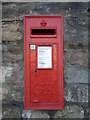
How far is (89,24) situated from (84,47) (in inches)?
11.8

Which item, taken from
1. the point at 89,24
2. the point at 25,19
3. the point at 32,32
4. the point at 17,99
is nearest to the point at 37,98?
the point at 17,99

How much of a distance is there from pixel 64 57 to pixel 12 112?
915 millimetres

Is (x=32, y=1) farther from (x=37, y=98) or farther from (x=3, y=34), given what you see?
(x=37, y=98)

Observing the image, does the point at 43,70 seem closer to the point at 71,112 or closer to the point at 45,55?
the point at 45,55

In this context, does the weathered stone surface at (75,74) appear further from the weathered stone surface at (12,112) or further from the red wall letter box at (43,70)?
the weathered stone surface at (12,112)

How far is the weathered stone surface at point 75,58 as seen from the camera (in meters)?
2.50

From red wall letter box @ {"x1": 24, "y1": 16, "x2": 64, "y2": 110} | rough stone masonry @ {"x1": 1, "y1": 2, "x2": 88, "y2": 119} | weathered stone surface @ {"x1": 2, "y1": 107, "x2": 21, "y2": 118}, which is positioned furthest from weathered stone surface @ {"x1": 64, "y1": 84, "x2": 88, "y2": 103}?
weathered stone surface @ {"x1": 2, "y1": 107, "x2": 21, "y2": 118}

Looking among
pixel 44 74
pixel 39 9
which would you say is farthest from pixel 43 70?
pixel 39 9

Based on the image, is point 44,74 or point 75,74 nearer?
point 44,74

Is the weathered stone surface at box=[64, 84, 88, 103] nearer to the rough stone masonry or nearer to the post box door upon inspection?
the rough stone masonry

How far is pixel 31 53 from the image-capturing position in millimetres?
2359

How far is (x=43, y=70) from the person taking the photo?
2336 millimetres

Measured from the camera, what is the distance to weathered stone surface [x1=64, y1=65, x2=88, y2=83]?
2.48m

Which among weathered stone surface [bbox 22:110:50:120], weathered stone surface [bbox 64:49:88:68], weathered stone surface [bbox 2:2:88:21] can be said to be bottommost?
weathered stone surface [bbox 22:110:50:120]
